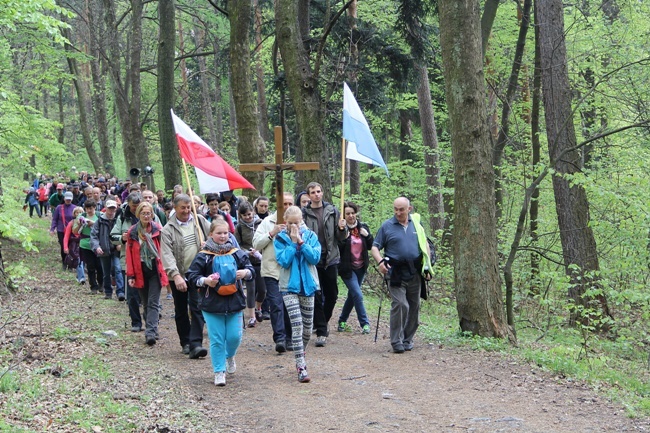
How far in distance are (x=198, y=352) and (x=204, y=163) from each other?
7.89ft

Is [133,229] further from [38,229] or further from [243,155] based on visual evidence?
[38,229]

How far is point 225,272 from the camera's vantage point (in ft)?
25.5

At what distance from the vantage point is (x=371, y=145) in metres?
10.3

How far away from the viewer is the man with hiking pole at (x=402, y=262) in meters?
9.38

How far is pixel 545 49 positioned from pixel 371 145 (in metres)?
5.64

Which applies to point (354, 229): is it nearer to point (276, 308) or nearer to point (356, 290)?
point (356, 290)

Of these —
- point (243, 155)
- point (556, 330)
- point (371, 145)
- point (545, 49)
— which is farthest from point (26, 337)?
point (545, 49)

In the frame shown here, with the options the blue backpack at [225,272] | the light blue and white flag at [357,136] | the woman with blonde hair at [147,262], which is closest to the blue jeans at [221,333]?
the blue backpack at [225,272]

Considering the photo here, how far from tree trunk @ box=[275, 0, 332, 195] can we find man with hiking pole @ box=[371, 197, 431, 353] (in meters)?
4.99

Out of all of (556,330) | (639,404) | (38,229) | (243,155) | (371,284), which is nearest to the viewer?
(639,404)

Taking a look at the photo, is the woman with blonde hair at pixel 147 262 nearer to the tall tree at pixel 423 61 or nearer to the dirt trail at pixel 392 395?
the dirt trail at pixel 392 395

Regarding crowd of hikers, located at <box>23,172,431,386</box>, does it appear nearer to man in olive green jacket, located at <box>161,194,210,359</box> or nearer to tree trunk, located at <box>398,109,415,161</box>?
man in olive green jacket, located at <box>161,194,210,359</box>

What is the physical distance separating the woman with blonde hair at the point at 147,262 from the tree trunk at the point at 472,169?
4.13 metres

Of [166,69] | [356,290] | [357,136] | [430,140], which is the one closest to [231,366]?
[356,290]
